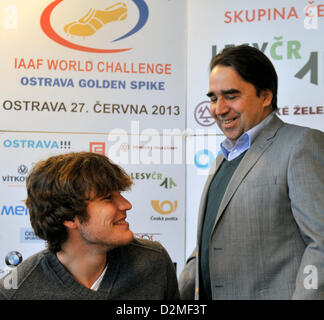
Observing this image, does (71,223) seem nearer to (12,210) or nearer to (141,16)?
(12,210)

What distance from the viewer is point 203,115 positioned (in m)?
3.77

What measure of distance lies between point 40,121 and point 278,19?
2.04 m

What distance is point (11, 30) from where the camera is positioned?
383 cm

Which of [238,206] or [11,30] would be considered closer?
[238,206]

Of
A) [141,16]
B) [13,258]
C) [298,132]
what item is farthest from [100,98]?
[298,132]

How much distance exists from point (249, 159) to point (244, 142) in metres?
0.14

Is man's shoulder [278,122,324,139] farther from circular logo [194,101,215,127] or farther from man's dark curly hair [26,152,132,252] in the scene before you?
circular logo [194,101,215,127]

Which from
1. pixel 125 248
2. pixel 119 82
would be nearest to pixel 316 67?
pixel 119 82

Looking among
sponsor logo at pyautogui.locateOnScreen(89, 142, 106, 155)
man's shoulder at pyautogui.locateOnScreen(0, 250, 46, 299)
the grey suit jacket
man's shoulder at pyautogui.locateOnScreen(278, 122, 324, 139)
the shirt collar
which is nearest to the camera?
man's shoulder at pyautogui.locateOnScreen(0, 250, 46, 299)

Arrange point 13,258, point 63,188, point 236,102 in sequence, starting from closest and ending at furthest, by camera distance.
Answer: point 63,188, point 236,102, point 13,258

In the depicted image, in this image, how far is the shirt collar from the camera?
6.99ft

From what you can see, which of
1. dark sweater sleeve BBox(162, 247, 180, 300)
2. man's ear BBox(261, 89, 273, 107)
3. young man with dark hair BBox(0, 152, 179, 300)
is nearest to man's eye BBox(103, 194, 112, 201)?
young man with dark hair BBox(0, 152, 179, 300)
